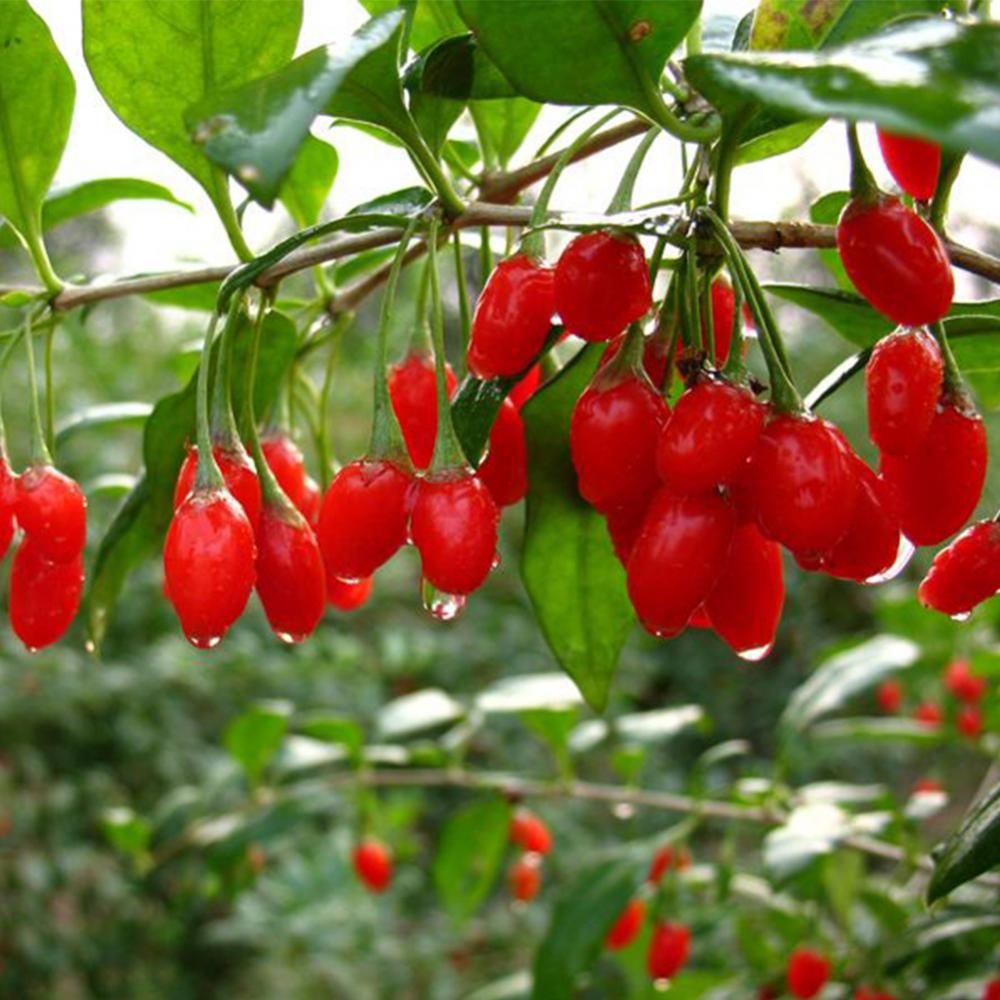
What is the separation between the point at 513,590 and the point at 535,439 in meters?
5.93

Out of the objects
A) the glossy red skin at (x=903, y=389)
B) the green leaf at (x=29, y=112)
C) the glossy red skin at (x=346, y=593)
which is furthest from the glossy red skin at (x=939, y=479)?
the green leaf at (x=29, y=112)

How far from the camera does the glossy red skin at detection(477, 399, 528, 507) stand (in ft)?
3.44

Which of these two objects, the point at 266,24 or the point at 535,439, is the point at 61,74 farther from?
the point at 535,439

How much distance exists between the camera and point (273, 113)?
651mm

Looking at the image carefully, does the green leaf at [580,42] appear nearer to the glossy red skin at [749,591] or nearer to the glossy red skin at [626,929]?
the glossy red skin at [749,591]

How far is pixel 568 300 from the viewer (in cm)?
87

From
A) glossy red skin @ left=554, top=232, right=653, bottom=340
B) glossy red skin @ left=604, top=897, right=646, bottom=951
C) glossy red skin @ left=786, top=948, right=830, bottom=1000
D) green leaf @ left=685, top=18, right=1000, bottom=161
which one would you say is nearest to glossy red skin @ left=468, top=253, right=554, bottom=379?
glossy red skin @ left=554, top=232, right=653, bottom=340

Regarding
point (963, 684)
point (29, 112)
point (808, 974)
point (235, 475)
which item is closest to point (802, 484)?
point (235, 475)

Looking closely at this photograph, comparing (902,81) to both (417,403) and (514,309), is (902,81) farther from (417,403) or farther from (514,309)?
(417,403)

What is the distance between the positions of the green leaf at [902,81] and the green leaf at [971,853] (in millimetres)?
603

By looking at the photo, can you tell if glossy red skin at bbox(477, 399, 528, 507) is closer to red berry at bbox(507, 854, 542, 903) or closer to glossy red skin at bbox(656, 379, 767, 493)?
glossy red skin at bbox(656, 379, 767, 493)

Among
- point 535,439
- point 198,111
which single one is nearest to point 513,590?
point 535,439

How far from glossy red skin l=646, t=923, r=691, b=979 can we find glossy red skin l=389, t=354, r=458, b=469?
1.26m

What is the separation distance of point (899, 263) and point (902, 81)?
28 centimetres
